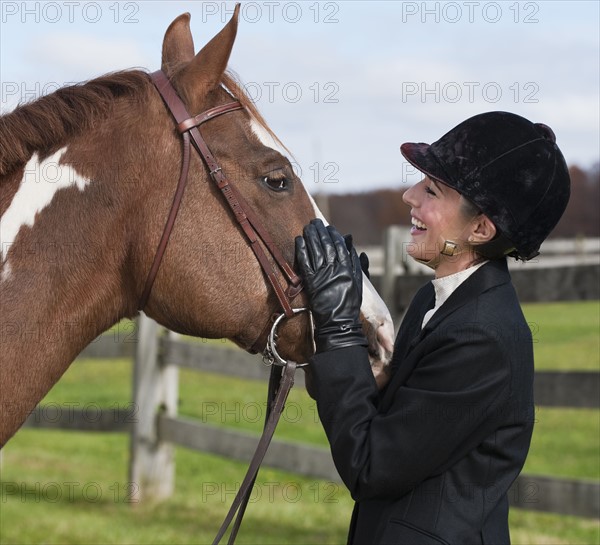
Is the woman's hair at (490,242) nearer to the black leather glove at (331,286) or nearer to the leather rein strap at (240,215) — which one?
the black leather glove at (331,286)

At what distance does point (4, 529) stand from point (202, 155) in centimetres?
424

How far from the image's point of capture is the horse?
2250 mm

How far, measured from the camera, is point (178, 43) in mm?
2568

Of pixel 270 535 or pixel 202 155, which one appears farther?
pixel 270 535

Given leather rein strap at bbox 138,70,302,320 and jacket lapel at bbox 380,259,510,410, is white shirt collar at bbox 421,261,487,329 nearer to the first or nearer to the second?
jacket lapel at bbox 380,259,510,410

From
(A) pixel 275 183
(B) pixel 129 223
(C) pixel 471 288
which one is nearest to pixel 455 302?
(C) pixel 471 288

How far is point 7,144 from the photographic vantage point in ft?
7.41

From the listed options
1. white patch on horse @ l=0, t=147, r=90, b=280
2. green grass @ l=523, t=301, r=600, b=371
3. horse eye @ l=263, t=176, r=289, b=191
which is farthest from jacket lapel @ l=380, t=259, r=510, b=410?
green grass @ l=523, t=301, r=600, b=371

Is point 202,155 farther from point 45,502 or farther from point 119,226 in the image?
point 45,502

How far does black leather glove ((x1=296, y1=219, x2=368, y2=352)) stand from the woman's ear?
35 centimetres

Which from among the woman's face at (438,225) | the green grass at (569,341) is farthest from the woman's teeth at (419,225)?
the green grass at (569,341)

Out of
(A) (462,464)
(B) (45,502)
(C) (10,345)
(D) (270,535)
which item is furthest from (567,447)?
(C) (10,345)

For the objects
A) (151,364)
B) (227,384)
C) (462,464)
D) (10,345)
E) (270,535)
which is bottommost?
(227,384)

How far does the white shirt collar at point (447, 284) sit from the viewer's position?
2.29m
